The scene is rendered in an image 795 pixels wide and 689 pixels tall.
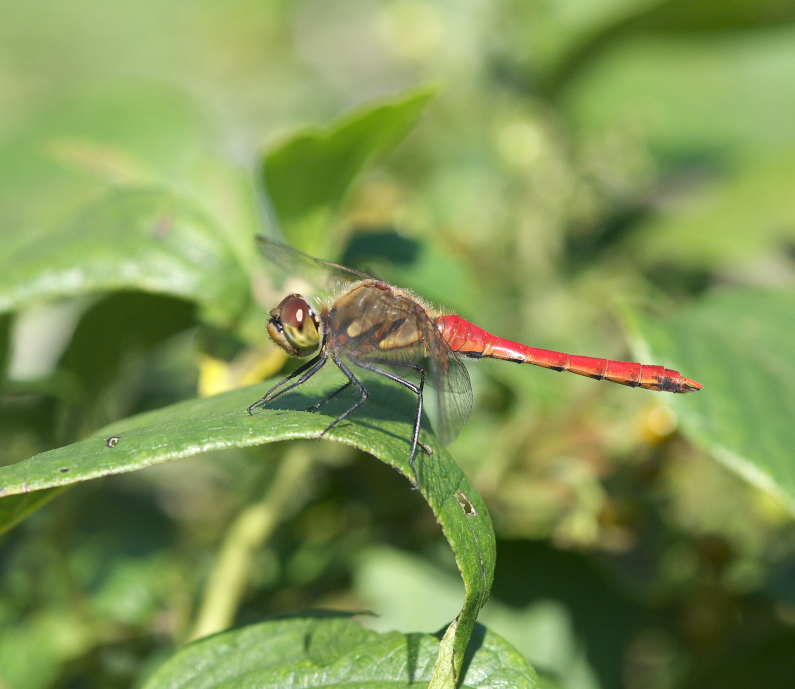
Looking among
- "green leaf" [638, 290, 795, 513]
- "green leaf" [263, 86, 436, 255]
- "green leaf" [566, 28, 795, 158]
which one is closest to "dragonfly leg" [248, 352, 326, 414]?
"green leaf" [263, 86, 436, 255]

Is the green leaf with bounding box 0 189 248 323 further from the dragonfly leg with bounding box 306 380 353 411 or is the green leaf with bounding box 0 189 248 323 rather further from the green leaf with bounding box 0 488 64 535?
the green leaf with bounding box 0 488 64 535

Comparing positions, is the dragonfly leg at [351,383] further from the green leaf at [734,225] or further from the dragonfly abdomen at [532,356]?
the green leaf at [734,225]

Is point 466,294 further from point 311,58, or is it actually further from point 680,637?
point 311,58

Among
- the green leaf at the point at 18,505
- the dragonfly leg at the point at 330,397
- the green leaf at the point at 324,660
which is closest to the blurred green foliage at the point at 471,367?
the green leaf at the point at 18,505

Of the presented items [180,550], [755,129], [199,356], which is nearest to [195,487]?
[180,550]

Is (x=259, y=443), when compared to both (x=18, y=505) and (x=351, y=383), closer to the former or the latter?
(x=18, y=505)

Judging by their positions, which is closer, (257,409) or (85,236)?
(257,409)

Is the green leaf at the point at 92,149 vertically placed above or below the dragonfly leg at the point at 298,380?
above

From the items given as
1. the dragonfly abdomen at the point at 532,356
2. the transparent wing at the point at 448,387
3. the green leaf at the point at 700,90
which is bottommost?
the green leaf at the point at 700,90
